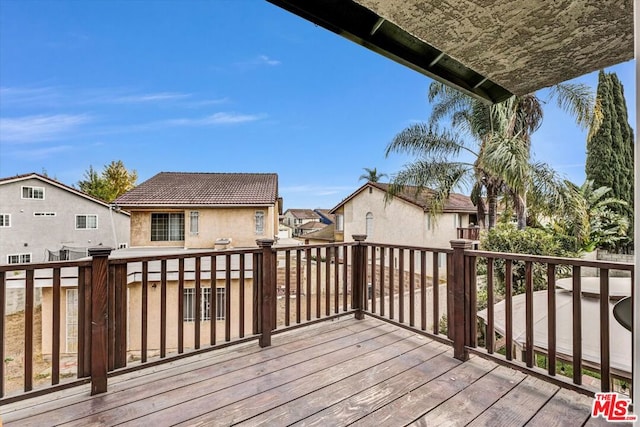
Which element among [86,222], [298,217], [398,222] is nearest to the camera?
[398,222]

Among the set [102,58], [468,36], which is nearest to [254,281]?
[468,36]

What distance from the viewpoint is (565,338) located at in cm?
232

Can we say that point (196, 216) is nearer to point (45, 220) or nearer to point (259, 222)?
point (259, 222)

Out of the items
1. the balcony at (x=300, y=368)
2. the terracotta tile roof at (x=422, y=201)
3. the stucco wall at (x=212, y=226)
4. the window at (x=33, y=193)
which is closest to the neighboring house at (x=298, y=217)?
the terracotta tile roof at (x=422, y=201)

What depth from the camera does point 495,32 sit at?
1.71 metres

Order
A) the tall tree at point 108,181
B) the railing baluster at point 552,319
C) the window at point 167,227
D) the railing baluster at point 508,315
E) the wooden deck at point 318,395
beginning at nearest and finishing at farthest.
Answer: the wooden deck at point 318,395
the railing baluster at point 552,319
the railing baluster at point 508,315
the window at point 167,227
the tall tree at point 108,181

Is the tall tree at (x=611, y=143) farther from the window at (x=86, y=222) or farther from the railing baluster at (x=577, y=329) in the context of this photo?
the window at (x=86, y=222)

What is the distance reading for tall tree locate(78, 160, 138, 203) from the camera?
69.6 feet

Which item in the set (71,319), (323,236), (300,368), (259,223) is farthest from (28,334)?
(323,236)

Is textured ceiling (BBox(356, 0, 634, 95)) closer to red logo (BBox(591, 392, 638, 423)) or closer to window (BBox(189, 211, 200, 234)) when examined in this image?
red logo (BBox(591, 392, 638, 423))

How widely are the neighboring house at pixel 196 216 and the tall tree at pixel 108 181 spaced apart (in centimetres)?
999

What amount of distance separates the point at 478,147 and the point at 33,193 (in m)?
18.3

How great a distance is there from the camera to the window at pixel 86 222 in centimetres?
1534

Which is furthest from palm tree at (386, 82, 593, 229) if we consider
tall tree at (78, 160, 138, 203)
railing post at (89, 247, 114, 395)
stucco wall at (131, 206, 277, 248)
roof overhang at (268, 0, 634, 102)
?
tall tree at (78, 160, 138, 203)
